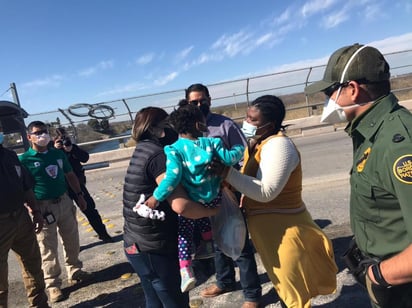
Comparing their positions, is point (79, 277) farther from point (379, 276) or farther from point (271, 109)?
point (379, 276)

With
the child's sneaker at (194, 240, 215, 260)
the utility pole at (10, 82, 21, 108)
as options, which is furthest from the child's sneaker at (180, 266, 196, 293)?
the utility pole at (10, 82, 21, 108)

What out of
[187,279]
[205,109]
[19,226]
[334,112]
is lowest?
[187,279]

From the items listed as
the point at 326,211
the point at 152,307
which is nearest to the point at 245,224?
the point at 152,307

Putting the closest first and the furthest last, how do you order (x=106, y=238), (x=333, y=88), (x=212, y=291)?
(x=333, y=88) < (x=212, y=291) < (x=106, y=238)

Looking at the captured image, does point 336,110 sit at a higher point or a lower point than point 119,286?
higher

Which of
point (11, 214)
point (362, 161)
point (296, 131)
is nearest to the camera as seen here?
point (362, 161)

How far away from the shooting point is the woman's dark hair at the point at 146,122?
2463 mm

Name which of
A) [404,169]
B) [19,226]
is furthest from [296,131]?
[404,169]

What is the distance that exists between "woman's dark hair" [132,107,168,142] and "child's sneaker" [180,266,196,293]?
0.95 m

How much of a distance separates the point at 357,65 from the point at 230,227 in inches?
53.1

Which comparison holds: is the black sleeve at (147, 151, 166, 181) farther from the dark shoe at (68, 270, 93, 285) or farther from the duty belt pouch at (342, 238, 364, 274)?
the dark shoe at (68, 270, 93, 285)

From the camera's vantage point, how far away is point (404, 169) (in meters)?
1.39

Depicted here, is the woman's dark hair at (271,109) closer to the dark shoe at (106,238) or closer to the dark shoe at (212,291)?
the dark shoe at (212,291)

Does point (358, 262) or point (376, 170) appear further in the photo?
point (358, 262)
